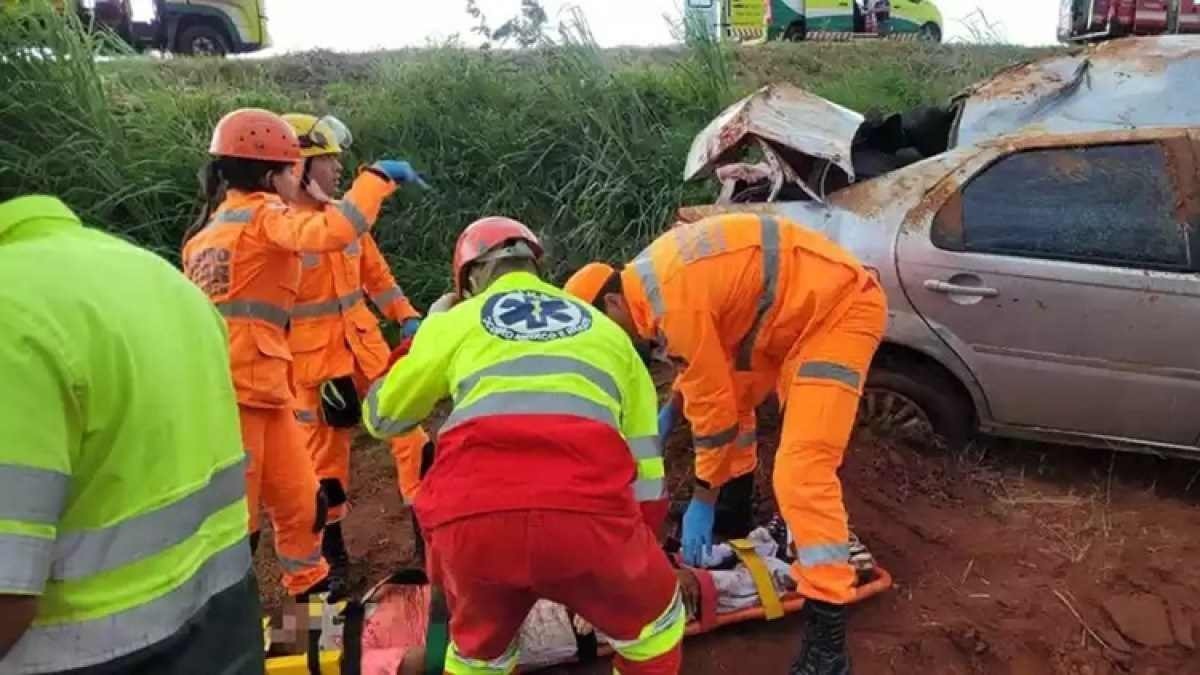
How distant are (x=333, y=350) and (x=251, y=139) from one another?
3.29ft

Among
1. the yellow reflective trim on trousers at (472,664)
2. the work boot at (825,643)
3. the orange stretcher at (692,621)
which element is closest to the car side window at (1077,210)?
the orange stretcher at (692,621)

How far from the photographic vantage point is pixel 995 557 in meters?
3.93

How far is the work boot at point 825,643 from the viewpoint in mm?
3125

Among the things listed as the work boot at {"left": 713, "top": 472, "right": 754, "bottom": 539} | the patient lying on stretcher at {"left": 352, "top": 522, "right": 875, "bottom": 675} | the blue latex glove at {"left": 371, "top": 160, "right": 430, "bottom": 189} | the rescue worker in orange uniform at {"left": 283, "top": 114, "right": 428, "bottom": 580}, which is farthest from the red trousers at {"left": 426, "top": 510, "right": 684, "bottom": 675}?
the rescue worker in orange uniform at {"left": 283, "top": 114, "right": 428, "bottom": 580}

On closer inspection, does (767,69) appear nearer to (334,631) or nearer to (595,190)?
(595,190)

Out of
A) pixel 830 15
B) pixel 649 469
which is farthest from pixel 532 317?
pixel 830 15

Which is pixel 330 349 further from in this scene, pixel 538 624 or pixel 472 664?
pixel 472 664

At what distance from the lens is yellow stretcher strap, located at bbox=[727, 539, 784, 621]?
3463 mm

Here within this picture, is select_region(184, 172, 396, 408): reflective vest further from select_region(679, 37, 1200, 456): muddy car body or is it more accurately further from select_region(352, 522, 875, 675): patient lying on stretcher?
select_region(679, 37, 1200, 456): muddy car body

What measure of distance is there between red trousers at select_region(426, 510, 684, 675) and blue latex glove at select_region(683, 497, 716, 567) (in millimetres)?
986

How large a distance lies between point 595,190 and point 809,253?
404cm

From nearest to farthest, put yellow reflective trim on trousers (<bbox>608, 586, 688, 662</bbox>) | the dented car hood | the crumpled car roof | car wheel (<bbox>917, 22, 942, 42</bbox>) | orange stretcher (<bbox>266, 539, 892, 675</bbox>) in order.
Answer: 1. yellow reflective trim on trousers (<bbox>608, 586, 688, 662</bbox>)
2. orange stretcher (<bbox>266, 539, 892, 675</bbox>)
3. the dented car hood
4. the crumpled car roof
5. car wheel (<bbox>917, 22, 942, 42</bbox>)

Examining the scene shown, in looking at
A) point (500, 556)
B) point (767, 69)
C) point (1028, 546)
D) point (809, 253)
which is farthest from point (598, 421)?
point (767, 69)

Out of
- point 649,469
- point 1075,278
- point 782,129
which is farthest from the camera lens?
point 782,129
